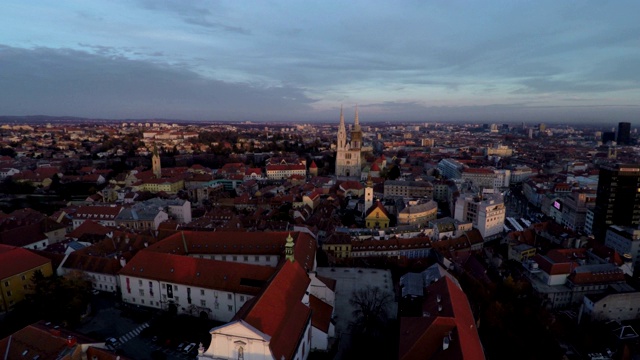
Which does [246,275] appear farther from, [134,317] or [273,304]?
[134,317]

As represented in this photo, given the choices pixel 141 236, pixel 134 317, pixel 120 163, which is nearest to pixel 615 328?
pixel 134 317

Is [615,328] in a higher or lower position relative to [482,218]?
lower

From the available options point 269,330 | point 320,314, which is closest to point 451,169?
point 320,314

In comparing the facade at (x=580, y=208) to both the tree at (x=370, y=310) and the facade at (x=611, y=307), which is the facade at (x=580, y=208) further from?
the tree at (x=370, y=310)

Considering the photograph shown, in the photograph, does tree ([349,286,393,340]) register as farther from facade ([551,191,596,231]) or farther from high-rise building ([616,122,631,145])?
high-rise building ([616,122,631,145])

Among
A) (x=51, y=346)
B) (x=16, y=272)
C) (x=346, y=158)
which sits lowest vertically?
(x=16, y=272)

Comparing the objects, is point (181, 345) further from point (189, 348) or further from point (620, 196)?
point (620, 196)

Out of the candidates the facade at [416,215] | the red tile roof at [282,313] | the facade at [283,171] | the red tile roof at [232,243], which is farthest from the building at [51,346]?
the facade at [283,171]
